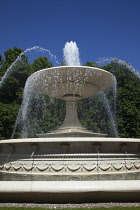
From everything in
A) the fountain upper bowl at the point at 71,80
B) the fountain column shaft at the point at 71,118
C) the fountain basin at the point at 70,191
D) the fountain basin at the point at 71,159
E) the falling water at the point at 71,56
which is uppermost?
the falling water at the point at 71,56

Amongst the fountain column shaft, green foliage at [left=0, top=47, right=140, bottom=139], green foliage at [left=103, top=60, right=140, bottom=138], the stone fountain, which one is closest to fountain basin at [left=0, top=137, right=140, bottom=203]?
the stone fountain

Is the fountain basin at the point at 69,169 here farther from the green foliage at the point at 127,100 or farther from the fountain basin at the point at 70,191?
the green foliage at the point at 127,100

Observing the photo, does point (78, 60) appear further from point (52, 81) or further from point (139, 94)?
point (139, 94)

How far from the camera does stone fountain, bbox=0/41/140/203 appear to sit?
4.17 metres

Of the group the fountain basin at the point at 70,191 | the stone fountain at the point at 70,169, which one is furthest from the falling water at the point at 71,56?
the fountain basin at the point at 70,191

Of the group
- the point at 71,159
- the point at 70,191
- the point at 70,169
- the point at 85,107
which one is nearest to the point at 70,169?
the point at 70,169

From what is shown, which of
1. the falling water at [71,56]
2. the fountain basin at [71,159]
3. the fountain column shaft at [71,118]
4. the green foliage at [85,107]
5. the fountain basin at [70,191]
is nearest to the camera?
the fountain basin at [70,191]

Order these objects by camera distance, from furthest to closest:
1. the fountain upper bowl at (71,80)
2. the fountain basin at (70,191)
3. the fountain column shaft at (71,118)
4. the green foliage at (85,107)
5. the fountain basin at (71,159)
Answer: the green foliage at (85,107)
the fountain column shaft at (71,118)
the fountain upper bowl at (71,80)
the fountain basin at (71,159)
the fountain basin at (70,191)

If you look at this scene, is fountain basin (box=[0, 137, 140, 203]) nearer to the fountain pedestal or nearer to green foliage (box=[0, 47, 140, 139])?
the fountain pedestal

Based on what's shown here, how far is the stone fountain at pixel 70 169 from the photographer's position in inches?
164

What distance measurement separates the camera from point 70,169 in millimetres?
5293

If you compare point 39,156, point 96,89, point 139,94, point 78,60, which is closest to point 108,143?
point 39,156

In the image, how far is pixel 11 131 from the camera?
1912 cm

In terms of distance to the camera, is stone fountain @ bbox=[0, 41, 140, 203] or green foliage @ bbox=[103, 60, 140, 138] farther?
green foliage @ bbox=[103, 60, 140, 138]
